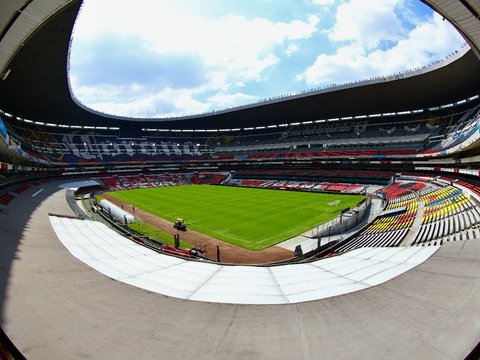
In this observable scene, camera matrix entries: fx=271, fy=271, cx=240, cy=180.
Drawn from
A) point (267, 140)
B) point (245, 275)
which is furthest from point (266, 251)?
point (267, 140)

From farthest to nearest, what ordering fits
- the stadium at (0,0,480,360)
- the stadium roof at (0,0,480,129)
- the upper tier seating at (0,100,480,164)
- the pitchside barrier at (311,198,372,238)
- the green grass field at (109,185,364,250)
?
the upper tier seating at (0,100,480,164)
the green grass field at (109,185,364,250)
the pitchside barrier at (311,198,372,238)
the stadium roof at (0,0,480,129)
the stadium at (0,0,480,360)

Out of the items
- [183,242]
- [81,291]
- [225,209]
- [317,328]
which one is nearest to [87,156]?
[225,209]

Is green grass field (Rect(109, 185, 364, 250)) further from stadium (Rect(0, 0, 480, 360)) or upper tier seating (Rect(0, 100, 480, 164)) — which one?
upper tier seating (Rect(0, 100, 480, 164))

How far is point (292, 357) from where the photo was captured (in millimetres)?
5223

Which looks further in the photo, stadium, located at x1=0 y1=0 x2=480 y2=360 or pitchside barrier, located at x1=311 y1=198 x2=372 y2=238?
pitchside barrier, located at x1=311 y1=198 x2=372 y2=238

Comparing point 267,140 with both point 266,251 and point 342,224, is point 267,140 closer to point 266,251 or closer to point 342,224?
point 342,224

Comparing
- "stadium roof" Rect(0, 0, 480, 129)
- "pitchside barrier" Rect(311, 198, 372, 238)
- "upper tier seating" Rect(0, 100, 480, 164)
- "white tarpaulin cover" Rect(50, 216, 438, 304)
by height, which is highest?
"stadium roof" Rect(0, 0, 480, 129)

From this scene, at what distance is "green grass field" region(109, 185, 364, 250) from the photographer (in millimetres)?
25047

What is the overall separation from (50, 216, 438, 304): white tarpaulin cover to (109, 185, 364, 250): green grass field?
Result: 10.5 m

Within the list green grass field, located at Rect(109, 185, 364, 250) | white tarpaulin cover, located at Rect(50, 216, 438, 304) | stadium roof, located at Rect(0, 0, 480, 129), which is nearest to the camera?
white tarpaulin cover, located at Rect(50, 216, 438, 304)

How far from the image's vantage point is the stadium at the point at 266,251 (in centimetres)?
574

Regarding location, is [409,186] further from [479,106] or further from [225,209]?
[225,209]

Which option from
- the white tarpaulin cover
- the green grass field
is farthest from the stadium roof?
the green grass field

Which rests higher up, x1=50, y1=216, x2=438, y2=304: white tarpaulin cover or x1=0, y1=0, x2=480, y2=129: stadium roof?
x1=0, y1=0, x2=480, y2=129: stadium roof
